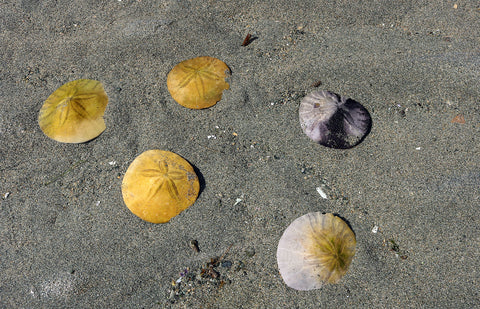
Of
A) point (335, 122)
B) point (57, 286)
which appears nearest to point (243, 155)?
point (335, 122)

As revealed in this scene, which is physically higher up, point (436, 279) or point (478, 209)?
point (478, 209)

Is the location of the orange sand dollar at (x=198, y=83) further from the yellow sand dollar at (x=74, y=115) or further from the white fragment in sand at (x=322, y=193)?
the white fragment in sand at (x=322, y=193)

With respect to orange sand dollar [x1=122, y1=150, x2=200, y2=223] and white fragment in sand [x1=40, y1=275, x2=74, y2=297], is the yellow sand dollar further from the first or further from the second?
white fragment in sand [x1=40, y1=275, x2=74, y2=297]

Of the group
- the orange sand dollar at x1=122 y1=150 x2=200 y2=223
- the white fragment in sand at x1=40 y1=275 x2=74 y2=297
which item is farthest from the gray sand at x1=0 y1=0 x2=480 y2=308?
the orange sand dollar at x1=122 y1=150 x2=200 y2=223

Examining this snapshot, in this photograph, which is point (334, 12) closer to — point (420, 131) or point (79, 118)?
point (420, 131)

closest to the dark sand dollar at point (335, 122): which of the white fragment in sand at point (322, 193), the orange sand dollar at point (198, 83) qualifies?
the white fragment in sand at point (322, 193)

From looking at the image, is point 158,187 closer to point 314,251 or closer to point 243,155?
point 243,155

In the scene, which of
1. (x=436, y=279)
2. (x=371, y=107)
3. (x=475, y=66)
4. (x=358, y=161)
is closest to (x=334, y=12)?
(x=371, y=107)

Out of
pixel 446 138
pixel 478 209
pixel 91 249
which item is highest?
pixel 446 138
